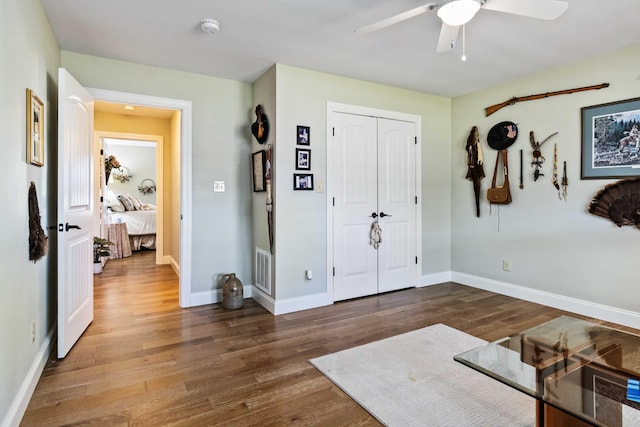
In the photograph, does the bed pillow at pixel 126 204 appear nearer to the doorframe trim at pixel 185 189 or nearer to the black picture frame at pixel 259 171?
the doorframe trim at pixel 185 189

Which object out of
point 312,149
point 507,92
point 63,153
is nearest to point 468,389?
point 312,149

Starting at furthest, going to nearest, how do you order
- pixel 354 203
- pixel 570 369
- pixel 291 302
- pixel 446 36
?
1. pixel 354 203
2. pixel 291 302
3. pixel 446 36
4. pixel 570 369

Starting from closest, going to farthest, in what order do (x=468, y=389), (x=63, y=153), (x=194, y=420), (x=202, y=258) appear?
(x=194, y=420)
(x=468, y=389)
(x=63, y=153)
(x=202, y=258)

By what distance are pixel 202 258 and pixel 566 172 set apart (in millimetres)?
3864

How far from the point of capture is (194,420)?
187 cm

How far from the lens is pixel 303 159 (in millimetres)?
3691

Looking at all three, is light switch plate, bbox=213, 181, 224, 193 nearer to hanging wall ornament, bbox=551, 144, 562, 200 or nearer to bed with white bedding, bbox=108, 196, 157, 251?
hanging wall ornament, bbox=551, 144, 562, 200

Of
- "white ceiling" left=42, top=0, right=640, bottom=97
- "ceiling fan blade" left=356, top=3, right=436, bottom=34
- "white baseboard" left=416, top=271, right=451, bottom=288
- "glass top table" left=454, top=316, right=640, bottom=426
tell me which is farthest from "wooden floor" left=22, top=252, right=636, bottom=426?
"white ceiling" left=42, top=0, right=640, bottom=97

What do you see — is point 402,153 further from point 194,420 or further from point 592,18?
point 194,420

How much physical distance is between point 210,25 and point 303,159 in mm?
1469

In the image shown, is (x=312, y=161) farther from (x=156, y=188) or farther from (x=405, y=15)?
(x=156, y=188)

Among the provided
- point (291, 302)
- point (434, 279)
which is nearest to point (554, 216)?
point (434, 279)

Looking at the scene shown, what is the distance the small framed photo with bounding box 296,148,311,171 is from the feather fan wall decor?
2769mm

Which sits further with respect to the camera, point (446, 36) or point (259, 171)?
point (259, 171)
